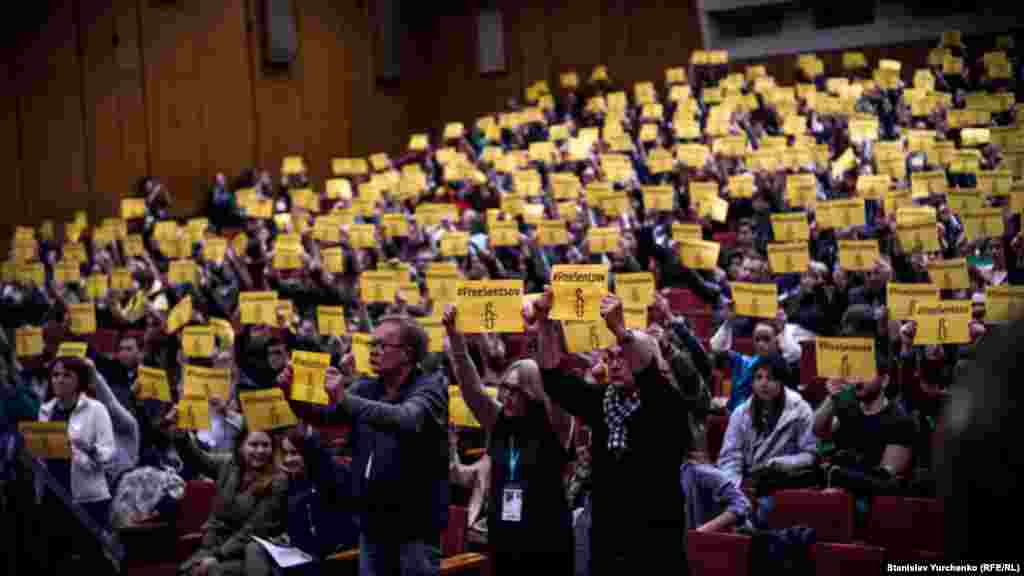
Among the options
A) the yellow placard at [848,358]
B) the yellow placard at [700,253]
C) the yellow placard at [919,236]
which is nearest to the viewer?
the yellow placard at [848,358]

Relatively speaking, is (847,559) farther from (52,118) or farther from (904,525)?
(52,118)

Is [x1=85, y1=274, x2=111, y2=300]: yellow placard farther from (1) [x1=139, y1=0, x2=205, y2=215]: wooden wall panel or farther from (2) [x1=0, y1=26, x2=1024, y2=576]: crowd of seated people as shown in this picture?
(1) [x1=139, y1=0, x2=205, y2=215]: wooden wall panel

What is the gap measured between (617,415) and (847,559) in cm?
141

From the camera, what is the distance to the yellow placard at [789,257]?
783 centimetres

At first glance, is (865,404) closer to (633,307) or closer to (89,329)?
(633,307)

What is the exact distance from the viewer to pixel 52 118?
16.1 metres

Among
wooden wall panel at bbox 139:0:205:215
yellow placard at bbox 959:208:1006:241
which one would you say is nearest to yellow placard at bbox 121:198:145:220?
wooden wall panel at bbox 139:0:205:215

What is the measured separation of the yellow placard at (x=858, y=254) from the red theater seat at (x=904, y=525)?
293cm

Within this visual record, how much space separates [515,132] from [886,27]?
248 inches

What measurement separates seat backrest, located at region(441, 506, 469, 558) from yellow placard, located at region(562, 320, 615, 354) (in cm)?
85

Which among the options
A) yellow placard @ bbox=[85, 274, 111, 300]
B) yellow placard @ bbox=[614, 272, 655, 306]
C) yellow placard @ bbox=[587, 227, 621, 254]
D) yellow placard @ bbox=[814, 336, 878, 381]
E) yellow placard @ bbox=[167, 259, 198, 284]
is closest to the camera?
yellow placard @ bbox=[814, 336, 878, 381]

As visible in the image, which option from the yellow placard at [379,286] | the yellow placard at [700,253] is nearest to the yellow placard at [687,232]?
the yellow placard at [700,253]

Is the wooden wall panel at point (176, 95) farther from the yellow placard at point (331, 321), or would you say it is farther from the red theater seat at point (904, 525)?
the red theater seat at point (904, 525)

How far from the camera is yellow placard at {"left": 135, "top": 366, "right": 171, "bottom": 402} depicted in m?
6.80
